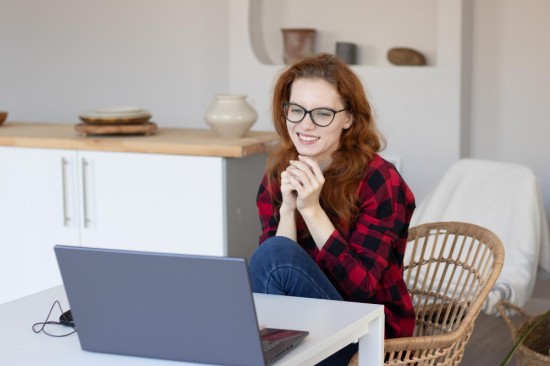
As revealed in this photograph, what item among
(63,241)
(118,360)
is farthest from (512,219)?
(118,360)

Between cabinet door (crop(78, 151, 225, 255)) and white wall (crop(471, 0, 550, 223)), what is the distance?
199 centimetres

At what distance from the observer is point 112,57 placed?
19.6 feet

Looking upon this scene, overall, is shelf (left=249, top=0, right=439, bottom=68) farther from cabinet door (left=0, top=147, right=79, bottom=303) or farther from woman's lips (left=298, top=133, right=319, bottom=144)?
woman's lips (left=298, top=133, right=319, bottom=144)

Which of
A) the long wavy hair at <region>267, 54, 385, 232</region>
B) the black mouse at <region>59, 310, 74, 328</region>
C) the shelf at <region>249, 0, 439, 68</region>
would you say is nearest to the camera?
the black mouse at <region>59, 310, 74, 328</region>

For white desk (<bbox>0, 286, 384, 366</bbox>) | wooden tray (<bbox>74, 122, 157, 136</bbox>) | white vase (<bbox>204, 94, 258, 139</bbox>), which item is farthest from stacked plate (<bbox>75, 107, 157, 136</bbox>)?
white desk (<bbox>0, 286, 384, 366</bbox>)

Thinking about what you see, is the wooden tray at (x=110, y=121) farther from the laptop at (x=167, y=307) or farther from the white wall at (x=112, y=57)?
the laptop at (x=167, y=307)

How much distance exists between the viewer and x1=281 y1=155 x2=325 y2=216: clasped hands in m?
2.21

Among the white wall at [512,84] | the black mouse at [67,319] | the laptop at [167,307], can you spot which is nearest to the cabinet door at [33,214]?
the black mouse at [67,319]

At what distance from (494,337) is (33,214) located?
212 cm

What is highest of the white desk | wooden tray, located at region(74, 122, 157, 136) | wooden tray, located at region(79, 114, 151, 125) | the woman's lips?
the woman's lips

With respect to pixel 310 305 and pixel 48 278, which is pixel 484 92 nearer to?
pixel 48 278

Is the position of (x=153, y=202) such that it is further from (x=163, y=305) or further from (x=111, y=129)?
(x=163, y=305)

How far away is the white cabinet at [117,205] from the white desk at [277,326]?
1.49 m

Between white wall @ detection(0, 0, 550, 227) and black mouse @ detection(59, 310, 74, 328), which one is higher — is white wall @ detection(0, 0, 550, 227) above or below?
above
